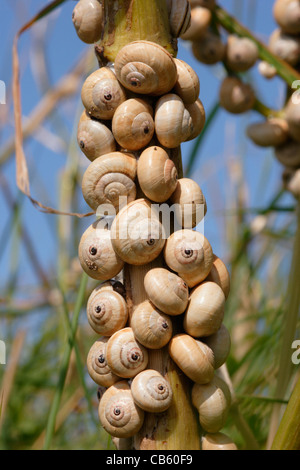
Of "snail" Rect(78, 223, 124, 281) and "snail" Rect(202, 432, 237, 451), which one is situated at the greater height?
"snail" Rect(78, 223, 124, 281)

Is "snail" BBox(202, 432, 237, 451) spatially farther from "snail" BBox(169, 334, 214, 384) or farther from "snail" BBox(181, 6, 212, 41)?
"snail" BBox(181, 6, 212, 41)

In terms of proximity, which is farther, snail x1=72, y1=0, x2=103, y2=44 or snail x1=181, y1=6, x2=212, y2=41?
snail x1=181, y1=6, x2=212, y2=41

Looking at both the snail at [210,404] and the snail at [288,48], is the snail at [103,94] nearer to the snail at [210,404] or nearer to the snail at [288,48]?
the snail at [210,404]

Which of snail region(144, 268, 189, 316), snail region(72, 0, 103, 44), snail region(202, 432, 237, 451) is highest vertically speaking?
snail region(72, 0, 103, 44)

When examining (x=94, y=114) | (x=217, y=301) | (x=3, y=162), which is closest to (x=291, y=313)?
(x=217, y=301)

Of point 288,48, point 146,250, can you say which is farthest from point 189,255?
point 288,48

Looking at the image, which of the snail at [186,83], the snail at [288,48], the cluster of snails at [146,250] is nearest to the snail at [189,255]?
the cluster of snails at [146,250]

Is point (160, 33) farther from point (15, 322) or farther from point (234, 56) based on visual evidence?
point (15, 322)

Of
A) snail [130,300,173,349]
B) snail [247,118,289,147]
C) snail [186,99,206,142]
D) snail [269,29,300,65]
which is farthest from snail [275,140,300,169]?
snail [130,300,173,349]
